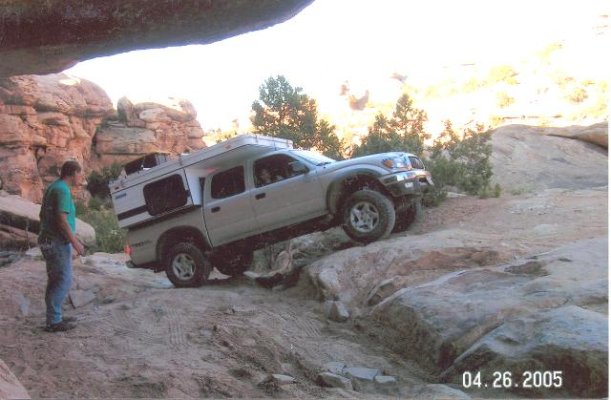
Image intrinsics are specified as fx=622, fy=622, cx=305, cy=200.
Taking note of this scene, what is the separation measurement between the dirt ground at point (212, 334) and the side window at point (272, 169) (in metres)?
1.82

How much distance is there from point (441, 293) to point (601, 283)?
1.62m

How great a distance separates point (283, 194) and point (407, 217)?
2290 mm

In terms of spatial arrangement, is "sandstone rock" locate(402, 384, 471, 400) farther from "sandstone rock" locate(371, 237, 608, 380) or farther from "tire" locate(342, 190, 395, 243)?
"tire" locate(342, 190, 395, 243)

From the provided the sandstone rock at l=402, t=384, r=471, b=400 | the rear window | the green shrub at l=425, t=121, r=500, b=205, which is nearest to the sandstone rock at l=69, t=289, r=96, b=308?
the rear window

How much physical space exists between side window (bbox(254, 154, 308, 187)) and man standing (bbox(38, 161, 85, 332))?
3632mm

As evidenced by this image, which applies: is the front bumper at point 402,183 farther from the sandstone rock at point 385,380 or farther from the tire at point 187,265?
the sandstone rock at point 385,380

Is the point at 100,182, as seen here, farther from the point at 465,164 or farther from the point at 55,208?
the point at 55,208

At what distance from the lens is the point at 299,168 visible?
997 centimetres

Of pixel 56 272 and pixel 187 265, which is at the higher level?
pixel 56 272

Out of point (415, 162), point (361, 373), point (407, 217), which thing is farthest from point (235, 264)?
point (361, 373)

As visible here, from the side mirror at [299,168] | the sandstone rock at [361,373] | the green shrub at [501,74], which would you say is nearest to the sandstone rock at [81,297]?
the side mirror at [299,168]

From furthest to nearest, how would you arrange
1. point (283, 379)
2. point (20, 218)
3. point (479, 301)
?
point (20, 218) → point (479, 301) → point (283, 379)

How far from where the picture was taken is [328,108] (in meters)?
50.6

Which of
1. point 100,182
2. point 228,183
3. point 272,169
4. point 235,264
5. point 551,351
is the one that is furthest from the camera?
point 100,182
